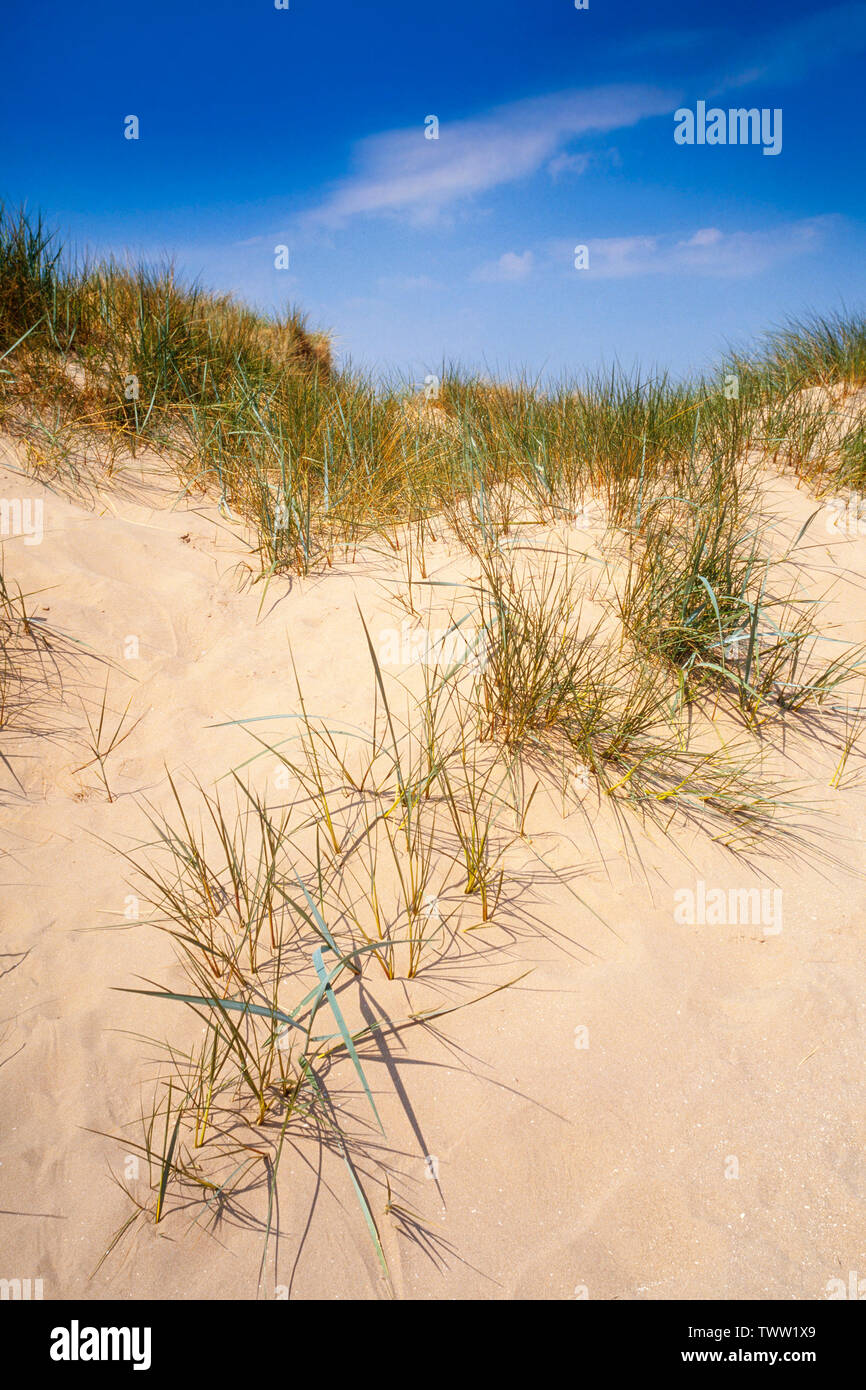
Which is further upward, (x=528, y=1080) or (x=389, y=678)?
(x=389, y=678)

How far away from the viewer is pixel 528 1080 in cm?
163

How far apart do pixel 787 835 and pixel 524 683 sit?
3.17 feet

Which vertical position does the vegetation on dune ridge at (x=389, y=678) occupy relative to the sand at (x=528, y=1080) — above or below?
above

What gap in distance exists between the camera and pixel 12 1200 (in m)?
1.43

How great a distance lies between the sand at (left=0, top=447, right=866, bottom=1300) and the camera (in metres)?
1.37

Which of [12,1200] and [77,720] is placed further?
[77,720]

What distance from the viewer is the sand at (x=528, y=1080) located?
1365mm

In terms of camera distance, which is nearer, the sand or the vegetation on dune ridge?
the sand

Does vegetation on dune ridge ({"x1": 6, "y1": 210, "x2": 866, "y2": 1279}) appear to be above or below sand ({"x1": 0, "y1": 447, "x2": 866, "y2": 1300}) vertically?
above

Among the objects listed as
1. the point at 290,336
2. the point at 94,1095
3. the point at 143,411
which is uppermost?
the point at 290,336

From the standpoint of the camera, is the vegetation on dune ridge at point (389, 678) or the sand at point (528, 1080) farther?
the vegetation on dune ridge at point (389, 678)

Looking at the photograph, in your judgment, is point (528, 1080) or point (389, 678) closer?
point (528, 1080)
